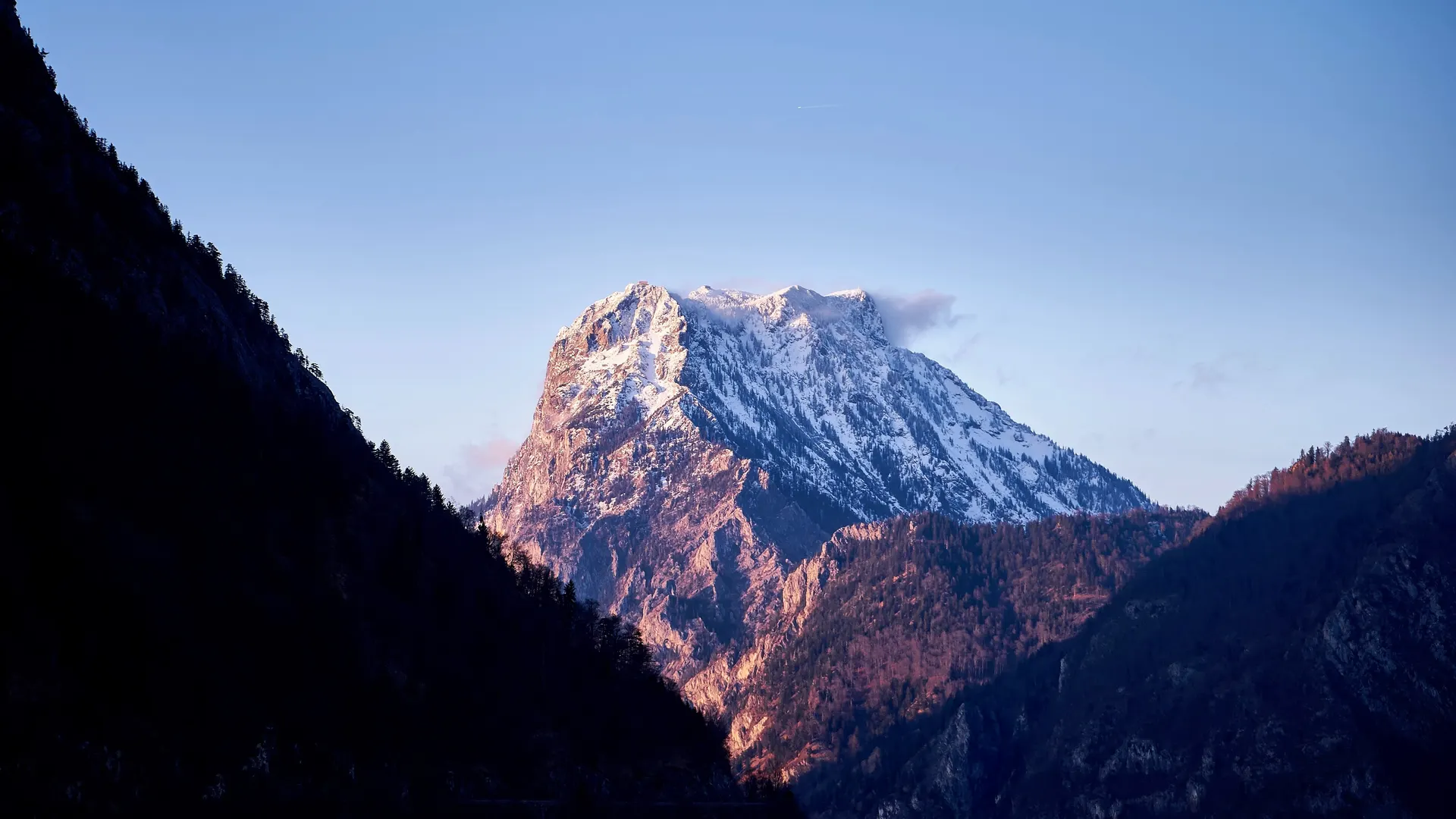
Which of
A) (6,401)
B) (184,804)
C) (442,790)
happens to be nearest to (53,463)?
(6,401)

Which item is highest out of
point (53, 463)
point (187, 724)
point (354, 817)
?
point (53, 463)

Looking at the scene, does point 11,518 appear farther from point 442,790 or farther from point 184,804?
point 442,790

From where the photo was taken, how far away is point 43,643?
144125 mm

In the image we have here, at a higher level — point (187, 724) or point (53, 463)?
point (53, 463)

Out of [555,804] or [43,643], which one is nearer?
[43,643]

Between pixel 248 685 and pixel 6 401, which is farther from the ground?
pixel 6 401

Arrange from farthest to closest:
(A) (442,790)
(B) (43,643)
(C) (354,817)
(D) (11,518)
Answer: (A) (442,790) → (C) (354,817) → (D) (11,518) → (B) (43,643)

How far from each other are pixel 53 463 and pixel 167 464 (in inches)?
832

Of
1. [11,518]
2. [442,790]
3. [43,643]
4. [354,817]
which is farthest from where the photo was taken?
[442,790]

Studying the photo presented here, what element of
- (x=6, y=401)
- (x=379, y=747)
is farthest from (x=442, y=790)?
(x=6, y=401)

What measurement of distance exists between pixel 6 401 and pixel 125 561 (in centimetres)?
2373

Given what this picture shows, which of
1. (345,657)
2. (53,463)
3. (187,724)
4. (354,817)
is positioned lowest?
(354,817)

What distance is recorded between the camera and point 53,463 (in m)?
169

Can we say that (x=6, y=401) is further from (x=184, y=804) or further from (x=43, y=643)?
(x=184, y=804)
